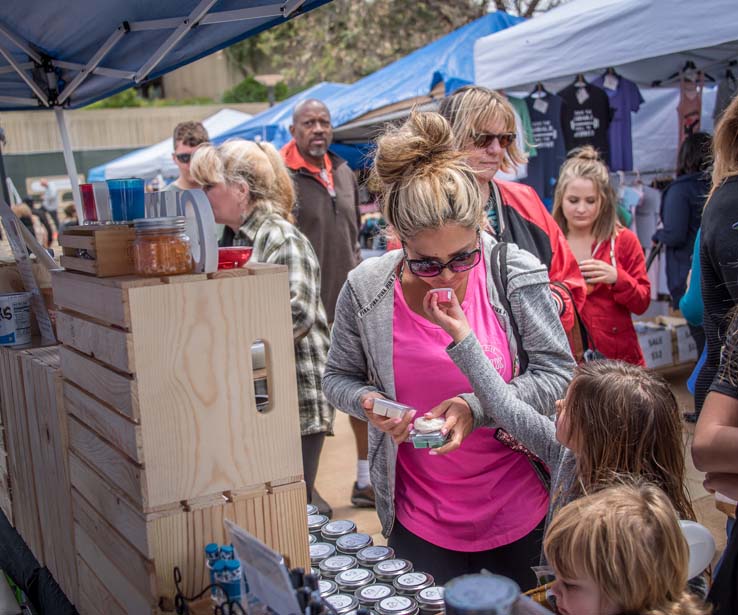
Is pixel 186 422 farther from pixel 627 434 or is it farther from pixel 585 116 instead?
pixel 585 116

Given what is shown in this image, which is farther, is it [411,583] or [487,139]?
[487,139]

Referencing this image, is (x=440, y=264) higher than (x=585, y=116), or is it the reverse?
(x=585, y=116)

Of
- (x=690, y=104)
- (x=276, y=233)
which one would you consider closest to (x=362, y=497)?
(x=276, y=233)

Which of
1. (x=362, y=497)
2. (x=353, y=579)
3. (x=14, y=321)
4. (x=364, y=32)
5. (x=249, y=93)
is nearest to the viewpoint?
(x=353, y=579)

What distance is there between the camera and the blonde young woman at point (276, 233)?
340 cm

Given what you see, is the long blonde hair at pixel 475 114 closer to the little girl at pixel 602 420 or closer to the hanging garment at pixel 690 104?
the little girl at pixel 602 420

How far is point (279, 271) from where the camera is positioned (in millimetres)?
1558

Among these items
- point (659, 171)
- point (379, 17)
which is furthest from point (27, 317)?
point (379, 17)

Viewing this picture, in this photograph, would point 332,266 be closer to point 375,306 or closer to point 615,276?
point 615,276

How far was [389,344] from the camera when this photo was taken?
2.12 meters

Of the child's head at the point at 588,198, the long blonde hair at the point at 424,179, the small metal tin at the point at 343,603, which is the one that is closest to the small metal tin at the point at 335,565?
the small metal tin at the point at 343,603

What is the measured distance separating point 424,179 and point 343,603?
1.00 metres

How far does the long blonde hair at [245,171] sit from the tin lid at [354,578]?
214cm

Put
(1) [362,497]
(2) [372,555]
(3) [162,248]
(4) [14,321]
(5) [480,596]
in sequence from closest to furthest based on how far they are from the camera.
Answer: (5) [480,596], (3) [162,248], (2) [372,555], (4) [14,321], (1) [362,497]
